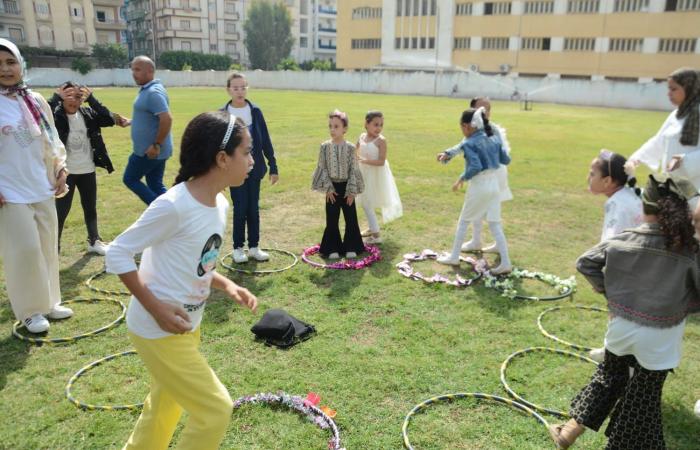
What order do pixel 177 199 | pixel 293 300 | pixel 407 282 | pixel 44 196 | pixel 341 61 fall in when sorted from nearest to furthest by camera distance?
pixel 177 199
pixel 44 196
pixel 293 300
pixel 407 282
pixel 341 61

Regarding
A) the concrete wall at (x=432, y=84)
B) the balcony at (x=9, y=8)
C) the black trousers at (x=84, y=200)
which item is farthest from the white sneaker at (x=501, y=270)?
the balcony at (x=9, y=8)

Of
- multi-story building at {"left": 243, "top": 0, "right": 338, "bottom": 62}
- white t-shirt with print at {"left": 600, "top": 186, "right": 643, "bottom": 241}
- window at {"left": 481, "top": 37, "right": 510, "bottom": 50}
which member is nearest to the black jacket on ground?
white t-shirt with print at {"left": 600, "top": 186, "right": 643, "bottom": 241}

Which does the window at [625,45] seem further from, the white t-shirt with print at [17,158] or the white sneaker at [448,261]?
the white t-shirt with print at [17,158]

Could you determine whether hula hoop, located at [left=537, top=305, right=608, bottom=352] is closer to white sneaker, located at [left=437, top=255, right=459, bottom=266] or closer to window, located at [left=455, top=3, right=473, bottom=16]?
white sneaker, located at [left=437, top=255, right=459, bottom=266]

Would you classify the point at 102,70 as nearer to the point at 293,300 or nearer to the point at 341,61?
the point at 341,61

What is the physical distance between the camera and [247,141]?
3.01 m

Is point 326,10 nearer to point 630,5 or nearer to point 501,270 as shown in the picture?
point 630,5

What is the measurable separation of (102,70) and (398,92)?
126 feet

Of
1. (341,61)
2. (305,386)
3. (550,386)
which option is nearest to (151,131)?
(305,386)

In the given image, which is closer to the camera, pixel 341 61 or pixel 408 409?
pixel 408 409

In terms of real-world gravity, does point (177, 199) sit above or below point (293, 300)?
above

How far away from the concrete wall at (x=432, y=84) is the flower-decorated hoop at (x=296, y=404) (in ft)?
152

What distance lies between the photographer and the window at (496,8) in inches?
2477

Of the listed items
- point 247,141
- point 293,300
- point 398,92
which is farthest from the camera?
point 398,92
